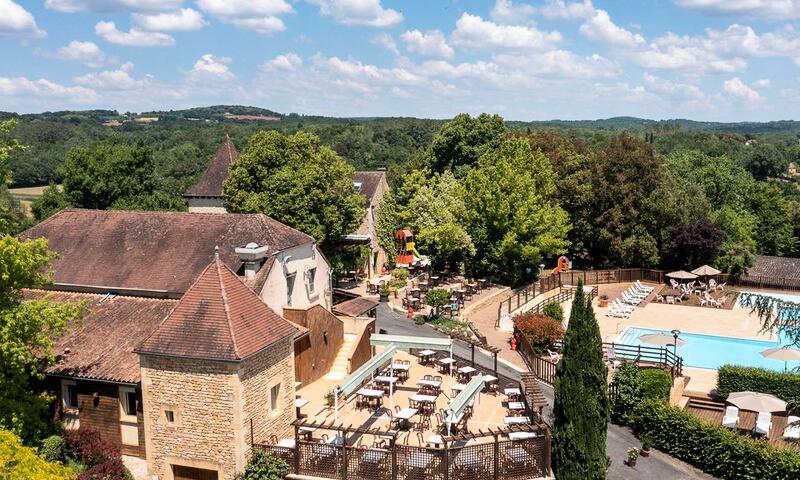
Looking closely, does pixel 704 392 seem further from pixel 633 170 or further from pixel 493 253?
pixel 633 170

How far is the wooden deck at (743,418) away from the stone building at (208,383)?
643 inches

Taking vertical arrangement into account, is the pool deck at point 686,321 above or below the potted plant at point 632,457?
below

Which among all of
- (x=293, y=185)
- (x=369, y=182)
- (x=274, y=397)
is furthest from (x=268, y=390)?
(x=369, y=182)

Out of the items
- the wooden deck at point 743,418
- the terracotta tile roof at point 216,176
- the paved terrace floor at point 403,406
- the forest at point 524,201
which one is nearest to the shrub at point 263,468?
the paved terrace floor at point 403,406

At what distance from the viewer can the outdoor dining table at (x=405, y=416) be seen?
870 inches

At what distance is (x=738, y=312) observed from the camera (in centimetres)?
4334

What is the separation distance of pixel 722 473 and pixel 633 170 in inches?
1266

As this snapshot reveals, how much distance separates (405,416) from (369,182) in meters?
35.8

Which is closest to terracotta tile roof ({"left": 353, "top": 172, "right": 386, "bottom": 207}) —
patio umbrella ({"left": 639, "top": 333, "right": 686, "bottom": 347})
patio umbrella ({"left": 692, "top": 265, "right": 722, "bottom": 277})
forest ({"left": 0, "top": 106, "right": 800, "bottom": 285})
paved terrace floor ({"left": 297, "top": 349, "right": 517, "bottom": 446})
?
forest ({"left": 0, "top": 106, "right": 800, "bottom": 285})

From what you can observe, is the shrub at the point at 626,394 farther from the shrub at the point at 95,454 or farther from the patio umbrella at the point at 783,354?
the shrub at the point at 95,454

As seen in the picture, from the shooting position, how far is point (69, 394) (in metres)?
22.3

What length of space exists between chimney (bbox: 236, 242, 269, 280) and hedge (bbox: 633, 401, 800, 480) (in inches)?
630

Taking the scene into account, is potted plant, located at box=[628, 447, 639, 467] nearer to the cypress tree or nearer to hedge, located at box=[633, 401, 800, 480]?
hedge, located at box=[633, 401, 800, 480]

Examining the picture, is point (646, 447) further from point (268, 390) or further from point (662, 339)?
point (268, 390)
